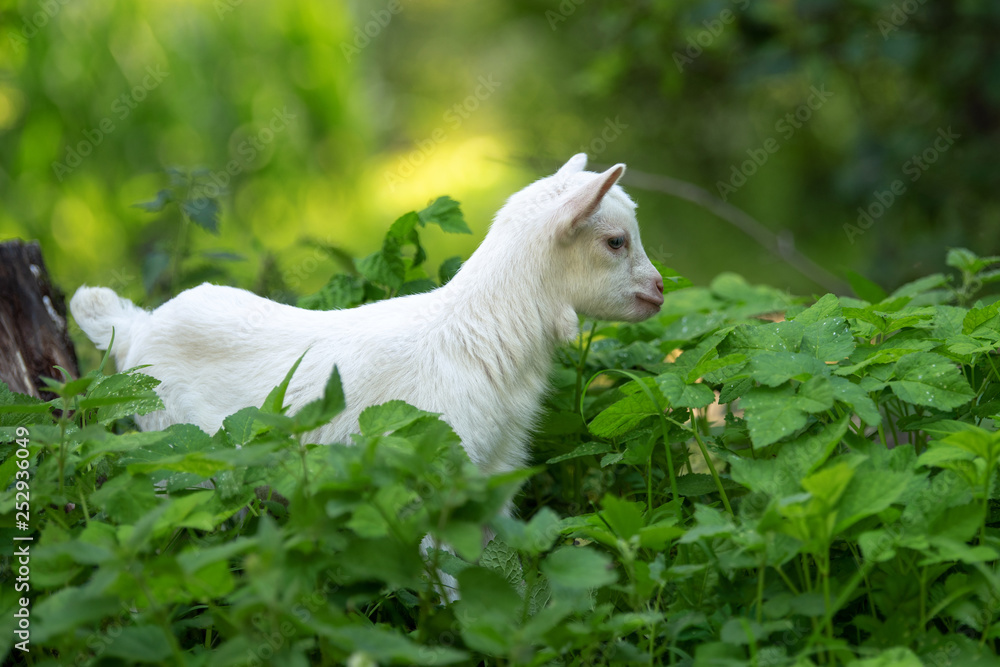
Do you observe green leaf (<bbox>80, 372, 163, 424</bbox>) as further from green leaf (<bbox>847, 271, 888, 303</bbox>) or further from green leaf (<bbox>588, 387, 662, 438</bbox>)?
green leaf (<bbox>847, 271, 888, 303</bbox>)

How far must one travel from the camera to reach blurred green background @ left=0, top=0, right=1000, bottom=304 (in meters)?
4.91

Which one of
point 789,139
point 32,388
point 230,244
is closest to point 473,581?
point 32,388

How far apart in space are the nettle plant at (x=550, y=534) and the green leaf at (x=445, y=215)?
3.14ft

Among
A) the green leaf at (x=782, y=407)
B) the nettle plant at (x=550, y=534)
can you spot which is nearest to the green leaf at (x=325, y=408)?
the nettle plant at (x=550, y=534)

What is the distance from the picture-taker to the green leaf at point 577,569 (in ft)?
4.45

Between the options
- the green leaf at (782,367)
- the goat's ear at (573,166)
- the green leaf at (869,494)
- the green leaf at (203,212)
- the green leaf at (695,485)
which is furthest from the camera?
the green leaf at (203,212)

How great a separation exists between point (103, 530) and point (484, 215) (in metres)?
7.33

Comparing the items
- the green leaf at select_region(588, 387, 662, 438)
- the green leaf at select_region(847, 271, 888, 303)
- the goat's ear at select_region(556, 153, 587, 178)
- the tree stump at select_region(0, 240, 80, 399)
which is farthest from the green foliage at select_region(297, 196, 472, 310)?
the green leaf at select_region(847, 271, 888, 303)

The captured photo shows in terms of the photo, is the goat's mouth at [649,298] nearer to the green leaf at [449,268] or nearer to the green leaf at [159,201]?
the green leaf at [449,268]

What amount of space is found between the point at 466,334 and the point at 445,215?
676mm

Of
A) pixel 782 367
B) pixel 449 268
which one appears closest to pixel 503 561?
pixel 782 367

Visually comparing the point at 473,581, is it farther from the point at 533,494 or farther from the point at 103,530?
the point at 533,494

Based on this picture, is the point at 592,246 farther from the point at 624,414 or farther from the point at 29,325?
the point at 29,325

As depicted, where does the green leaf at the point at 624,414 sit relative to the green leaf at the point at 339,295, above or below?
below
